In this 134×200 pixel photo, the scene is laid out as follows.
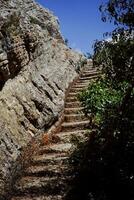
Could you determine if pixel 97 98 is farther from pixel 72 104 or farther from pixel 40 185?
pixel 40 185

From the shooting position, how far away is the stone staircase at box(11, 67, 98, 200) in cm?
1304

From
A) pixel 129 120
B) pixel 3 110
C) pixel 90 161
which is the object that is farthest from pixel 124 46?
pixel 3 110

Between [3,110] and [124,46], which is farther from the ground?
[124,46]

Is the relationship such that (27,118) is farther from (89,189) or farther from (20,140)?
(89,189)

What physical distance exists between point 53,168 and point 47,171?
0.84ft

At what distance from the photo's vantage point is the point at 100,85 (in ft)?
69.4

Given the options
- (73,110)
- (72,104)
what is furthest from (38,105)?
(72,104)

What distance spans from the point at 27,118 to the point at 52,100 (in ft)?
9.22

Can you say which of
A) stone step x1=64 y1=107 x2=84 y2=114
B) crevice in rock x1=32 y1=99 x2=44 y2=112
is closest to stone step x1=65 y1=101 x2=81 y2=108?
stone step x1=64 y1=107 x2=84 y2=114

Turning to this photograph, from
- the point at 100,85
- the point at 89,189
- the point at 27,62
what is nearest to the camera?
the point at 89,189

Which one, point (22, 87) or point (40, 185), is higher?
point (22, 87)

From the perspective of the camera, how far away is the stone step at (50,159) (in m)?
14.9

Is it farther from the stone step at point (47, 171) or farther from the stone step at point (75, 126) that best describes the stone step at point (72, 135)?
the stone step at point (47, 171)

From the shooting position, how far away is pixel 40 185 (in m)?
13.3
